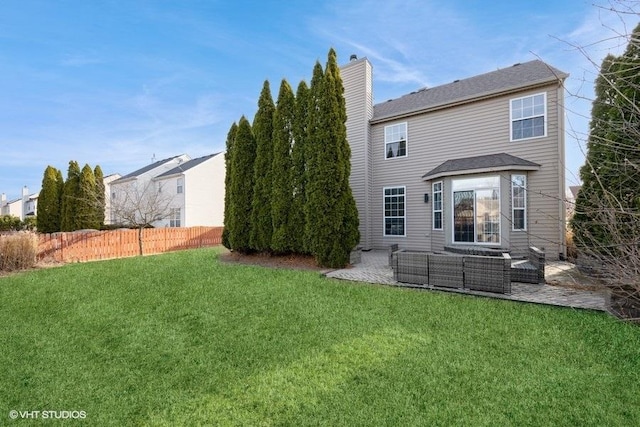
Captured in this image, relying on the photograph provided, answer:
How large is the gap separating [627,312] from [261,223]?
9.19m

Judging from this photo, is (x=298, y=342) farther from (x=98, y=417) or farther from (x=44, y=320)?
(x=44, y=320)

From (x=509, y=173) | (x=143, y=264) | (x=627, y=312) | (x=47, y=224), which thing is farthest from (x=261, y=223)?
(x=47, y=224)

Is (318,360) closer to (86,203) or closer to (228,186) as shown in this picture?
(228,186)

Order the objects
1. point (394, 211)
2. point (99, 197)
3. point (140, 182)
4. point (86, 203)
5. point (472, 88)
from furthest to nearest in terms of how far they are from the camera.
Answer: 1. point (140, 182)
2. point (99, 197)
3. point (86, 203)
4. point (394, 211)
5. point (472, 88)

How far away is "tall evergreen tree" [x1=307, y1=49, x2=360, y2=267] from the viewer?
8992 millimetres

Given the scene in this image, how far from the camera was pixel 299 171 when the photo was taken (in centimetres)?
995

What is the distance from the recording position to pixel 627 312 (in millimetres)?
4590

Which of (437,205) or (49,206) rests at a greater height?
(49,206)

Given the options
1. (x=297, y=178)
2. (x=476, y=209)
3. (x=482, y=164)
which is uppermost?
(x=482, y=164)

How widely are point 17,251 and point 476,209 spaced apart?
15.9 meters

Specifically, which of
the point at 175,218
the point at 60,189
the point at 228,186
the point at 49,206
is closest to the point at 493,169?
the point at 228,186

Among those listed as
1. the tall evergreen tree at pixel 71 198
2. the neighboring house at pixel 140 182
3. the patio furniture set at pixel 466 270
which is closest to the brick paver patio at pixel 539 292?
the patio furniture set at pixel 466 270

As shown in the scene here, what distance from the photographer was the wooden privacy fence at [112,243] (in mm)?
12148

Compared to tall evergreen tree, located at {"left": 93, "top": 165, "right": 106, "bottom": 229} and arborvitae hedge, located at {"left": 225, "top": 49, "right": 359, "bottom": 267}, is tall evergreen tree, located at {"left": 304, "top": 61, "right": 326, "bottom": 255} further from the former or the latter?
tall evergreen tree, located at {"left": 93, "top": 165, "right": 106, "bottom": 229}
